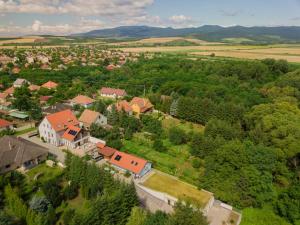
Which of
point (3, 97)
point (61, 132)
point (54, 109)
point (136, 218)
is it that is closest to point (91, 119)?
point (61, 132)

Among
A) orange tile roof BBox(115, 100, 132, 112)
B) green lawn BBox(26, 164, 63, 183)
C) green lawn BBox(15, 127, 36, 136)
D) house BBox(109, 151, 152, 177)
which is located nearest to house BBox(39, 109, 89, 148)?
green lawn BBox(15, 127, 36, 136)

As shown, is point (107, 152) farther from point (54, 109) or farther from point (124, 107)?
point (54, 109)

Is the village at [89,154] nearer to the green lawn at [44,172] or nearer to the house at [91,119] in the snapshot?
Answer: the house at [91,119]

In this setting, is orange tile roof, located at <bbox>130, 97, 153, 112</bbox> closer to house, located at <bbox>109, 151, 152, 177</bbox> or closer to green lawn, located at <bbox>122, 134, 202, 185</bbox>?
green lawn, located at <bbox>122, 134, 202, 185</bbox>

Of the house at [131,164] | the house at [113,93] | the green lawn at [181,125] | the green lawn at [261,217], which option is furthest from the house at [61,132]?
the house at [113,93]

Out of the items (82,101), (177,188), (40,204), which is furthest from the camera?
(82,101)

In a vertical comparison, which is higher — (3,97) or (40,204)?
(3,97)
